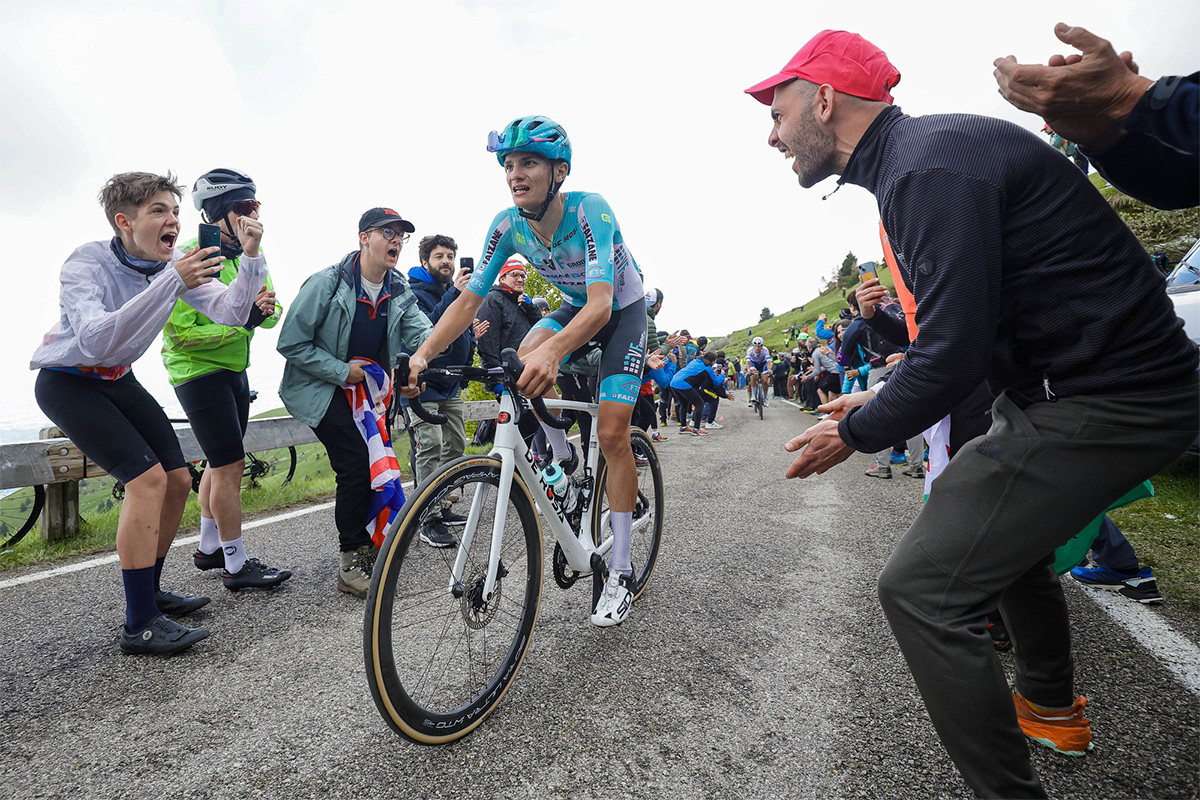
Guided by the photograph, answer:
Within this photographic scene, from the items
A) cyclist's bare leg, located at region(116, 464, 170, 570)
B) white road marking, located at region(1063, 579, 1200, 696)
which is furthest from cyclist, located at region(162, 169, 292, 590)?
white road marking, located at region(1063, 579, 1200, 696)

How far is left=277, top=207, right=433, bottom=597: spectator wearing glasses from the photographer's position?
3578 millimetres

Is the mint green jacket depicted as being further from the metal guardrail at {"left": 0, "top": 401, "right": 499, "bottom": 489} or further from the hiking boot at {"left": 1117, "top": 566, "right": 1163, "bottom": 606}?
the hiking boot at {"left": 1117, "top": 566, "right": 1163, "bottom": 606}

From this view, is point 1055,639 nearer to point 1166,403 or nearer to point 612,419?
point 1166,403

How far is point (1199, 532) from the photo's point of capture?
156 inches

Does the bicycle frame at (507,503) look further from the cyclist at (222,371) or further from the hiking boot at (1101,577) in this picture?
the hiking boot at (1101,577)

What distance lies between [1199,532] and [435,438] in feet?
19.5

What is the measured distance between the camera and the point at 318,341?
3.74 m

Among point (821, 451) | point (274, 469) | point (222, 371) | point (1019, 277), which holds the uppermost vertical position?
point (1019, 277)

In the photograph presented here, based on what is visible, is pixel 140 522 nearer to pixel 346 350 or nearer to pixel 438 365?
pixel 346 350

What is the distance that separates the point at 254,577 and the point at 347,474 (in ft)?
3.00

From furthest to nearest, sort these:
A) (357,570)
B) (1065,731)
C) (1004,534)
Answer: (357,570) → (1065,731) → (1004,534)

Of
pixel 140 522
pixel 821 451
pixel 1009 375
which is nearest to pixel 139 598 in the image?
pixel 140 522

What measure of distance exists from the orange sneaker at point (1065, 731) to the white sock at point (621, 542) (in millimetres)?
1747

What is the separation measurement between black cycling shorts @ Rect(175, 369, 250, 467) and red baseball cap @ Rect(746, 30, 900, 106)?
12.1 feet
